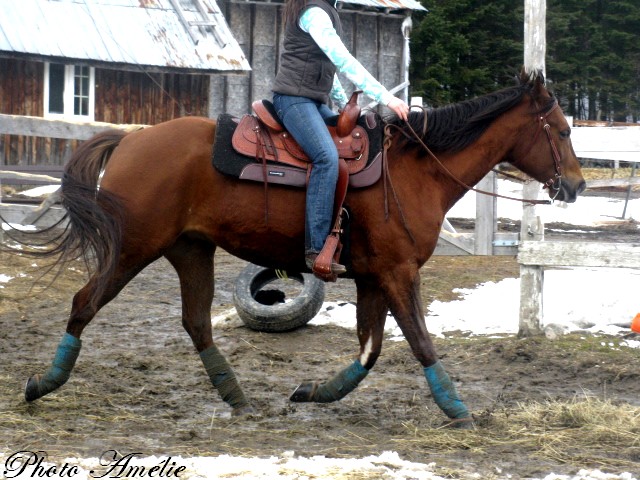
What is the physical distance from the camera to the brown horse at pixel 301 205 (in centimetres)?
561

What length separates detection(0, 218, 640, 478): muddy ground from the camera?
500cm

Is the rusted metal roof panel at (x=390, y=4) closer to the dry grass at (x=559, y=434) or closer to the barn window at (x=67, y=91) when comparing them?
the barn window at (x=67, y=91)

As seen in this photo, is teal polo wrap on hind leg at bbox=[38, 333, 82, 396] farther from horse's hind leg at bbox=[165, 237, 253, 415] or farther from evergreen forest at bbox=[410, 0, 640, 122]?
evergreen forest at bbox=[410, 0, 640, 122]

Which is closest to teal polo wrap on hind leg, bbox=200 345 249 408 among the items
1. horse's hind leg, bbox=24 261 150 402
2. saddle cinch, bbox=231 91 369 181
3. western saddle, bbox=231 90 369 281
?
horse's hind leg, bbox=24 261 150 402

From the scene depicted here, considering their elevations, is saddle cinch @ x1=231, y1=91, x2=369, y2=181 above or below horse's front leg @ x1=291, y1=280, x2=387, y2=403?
above

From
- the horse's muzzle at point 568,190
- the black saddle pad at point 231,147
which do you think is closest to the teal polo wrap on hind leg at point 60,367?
the black saddle pad at point 231,147

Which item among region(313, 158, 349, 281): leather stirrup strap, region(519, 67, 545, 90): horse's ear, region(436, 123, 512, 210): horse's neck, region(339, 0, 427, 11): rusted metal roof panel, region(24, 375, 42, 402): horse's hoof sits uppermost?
region(339, 0, 427, 11): rusted metal roof panel

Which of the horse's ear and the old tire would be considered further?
the old tire

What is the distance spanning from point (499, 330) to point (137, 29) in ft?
49.0

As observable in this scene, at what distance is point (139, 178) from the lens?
5660 mm

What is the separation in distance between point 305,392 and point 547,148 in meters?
2.18

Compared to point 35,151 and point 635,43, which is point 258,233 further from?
point 635,43

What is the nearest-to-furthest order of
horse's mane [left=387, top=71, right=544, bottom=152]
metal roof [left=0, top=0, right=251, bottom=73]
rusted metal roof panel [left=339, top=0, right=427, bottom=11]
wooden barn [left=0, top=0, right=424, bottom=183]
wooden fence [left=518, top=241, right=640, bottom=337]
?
horse's mane [left=387, top=71, right=544, bottom=152] < wooden fence [left=518, top=241, right=640, bottom=337] < metal roof [left=0, top=0, right=251, bottom=73] < wooden barn [left=0, top=0, right=424, bottom=183] < rusted metal roof panel [left=339, top=0, right=427, bottom=11]

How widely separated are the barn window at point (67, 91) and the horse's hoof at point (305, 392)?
52.9 feet
